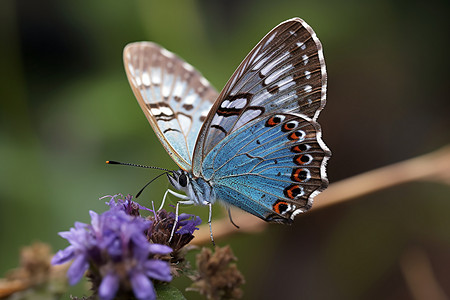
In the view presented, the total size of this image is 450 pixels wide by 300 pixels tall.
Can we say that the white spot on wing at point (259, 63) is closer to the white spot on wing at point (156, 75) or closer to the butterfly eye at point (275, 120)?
the butterfly eye at point (275, 120)

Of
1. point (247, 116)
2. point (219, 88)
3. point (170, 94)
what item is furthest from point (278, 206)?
point (219, 88)

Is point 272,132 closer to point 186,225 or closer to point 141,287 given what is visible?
point 186,225

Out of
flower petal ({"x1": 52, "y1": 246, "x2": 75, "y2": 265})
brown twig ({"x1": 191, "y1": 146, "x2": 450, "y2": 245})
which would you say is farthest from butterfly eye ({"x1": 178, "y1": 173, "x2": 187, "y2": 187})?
flower petal ({"x1": 52, "y1": 246, "x2": 75, "y2": 265})

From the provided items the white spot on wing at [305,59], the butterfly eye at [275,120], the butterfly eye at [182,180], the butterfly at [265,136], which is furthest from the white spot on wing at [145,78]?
the white spot on wing at [305,59]

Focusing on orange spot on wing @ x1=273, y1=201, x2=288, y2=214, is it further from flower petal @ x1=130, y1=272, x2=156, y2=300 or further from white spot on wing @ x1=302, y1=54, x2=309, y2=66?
flower petal @ x1=130, y1=272, x2=156, y2=300

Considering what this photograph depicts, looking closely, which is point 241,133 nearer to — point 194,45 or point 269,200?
point 269,200

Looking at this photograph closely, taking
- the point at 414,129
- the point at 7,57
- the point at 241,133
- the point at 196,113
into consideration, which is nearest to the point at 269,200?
the point at 241,133
